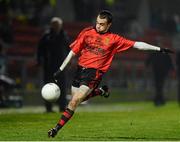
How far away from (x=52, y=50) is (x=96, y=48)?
8.94m

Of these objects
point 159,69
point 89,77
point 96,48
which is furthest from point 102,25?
point 159,69

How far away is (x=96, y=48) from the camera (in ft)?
46.3

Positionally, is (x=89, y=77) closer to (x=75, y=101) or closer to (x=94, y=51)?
(x=94, y=51)

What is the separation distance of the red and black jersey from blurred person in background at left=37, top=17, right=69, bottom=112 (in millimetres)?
8266

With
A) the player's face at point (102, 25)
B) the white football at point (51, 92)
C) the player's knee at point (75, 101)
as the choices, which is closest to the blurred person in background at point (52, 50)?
the white football at point (51, 92)

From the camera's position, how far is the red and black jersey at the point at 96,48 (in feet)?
46.3

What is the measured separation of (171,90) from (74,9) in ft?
16.8

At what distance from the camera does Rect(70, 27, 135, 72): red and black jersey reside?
14109 millimetres

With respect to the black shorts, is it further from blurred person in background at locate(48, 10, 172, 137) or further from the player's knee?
the player's knee

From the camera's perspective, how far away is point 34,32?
31516 mm

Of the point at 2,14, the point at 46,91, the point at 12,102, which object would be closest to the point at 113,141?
the point at 46,91

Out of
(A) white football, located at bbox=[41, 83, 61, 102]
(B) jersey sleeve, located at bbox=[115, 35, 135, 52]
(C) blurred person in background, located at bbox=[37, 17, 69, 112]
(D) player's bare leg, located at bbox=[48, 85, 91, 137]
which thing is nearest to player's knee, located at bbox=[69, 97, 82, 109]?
(D) player's bare leg, located at bbox=[48, 85, 91, 137]

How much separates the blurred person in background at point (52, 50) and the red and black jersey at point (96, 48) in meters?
8.27

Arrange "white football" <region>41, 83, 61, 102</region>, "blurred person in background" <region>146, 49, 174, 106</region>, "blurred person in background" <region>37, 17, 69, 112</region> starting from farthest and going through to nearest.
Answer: "blurred person in background" <region>146, 49, 174, 106</region> < "blurred person in background" <region>37, 17, 69, 112</region> < "white football" <region>41, 83, 61, 102</region>
